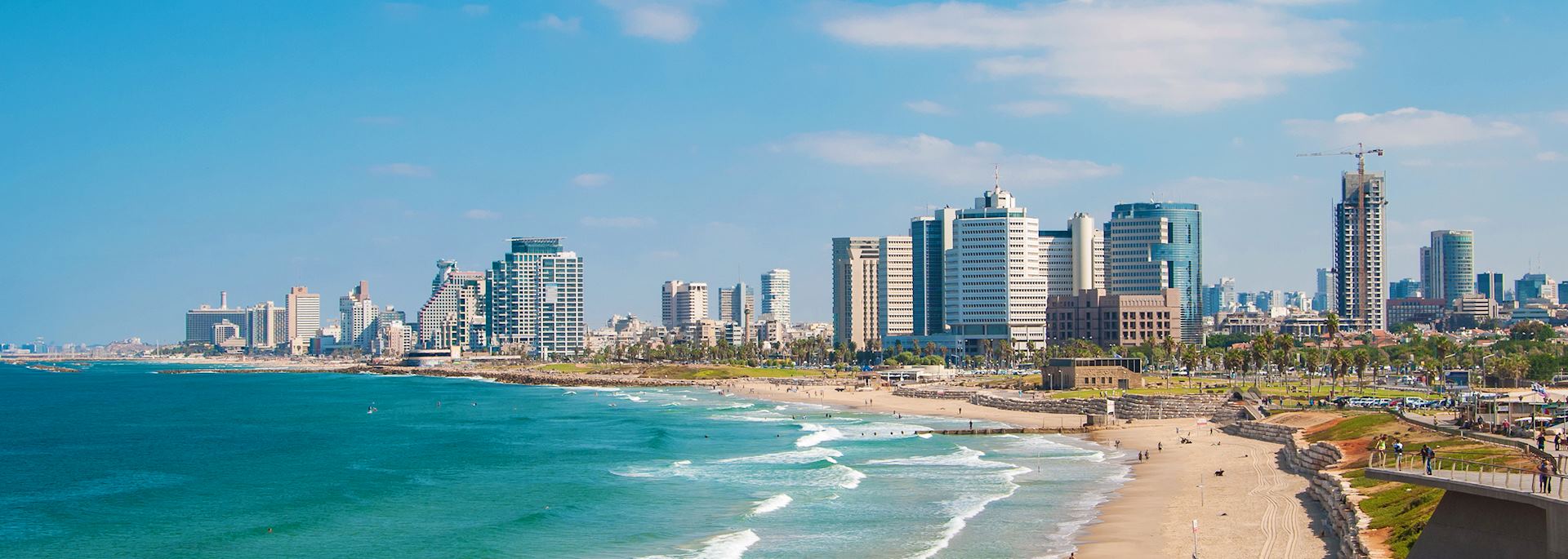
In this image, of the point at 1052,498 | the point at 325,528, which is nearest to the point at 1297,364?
the point at 1052,498

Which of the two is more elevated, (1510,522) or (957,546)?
(1510,522)

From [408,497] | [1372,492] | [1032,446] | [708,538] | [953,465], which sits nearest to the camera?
[1372,492]

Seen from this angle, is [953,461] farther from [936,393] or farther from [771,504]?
[936,393]

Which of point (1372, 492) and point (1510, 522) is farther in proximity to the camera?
point (1372, 492)

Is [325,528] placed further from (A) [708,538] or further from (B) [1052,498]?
(B) [1052,498]

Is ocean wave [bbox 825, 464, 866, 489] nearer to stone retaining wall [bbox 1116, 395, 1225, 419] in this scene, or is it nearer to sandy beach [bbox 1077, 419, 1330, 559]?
sandy beach [bbox 1077, 419, 1330, 559]

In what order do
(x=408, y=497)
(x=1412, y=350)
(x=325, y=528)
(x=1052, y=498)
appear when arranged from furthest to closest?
1. (x=1412, y=350)
2. (x=408, y=497)
3. (x=1052, y=498)
4. (x=325, y=528)

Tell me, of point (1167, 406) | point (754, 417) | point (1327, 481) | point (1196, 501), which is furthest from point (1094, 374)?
point (1327, 481)

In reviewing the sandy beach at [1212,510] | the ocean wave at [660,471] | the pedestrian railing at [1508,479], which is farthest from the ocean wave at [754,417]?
the pedestrian railing at [1508,479]
